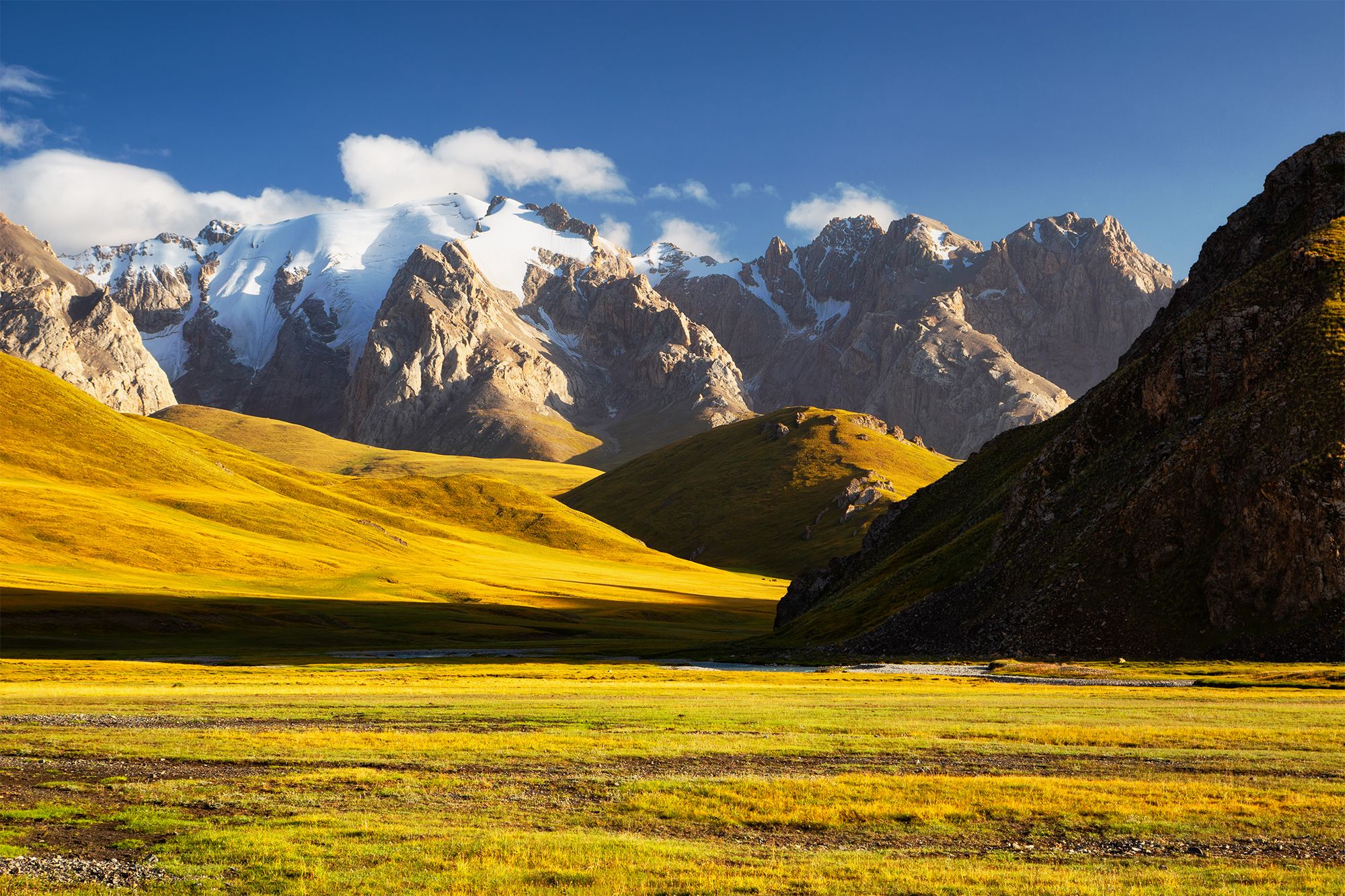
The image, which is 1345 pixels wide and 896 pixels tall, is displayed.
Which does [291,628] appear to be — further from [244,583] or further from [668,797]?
[668,797]

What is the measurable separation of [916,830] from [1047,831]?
3.04m

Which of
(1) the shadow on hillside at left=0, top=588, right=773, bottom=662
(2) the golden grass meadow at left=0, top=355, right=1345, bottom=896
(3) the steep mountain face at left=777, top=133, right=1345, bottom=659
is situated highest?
(3) the steep mountain face at left=777, top=133, right=1345, bottom=659

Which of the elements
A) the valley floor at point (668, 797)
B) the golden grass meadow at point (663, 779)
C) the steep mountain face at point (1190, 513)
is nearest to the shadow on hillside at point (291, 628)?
the golden grass meadow at point (663, 779)

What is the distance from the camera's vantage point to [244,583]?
436ft

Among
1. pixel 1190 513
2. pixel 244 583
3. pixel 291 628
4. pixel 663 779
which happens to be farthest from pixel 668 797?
pixel 244 583

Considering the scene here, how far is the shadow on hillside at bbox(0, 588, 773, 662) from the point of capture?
90.2m

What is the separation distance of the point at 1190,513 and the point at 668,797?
76.0 m

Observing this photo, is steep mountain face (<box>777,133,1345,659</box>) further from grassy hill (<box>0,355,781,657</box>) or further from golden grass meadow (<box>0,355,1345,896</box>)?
grassy hill (<box>0,355,781,657</box>)

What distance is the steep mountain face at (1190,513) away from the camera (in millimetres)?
78688

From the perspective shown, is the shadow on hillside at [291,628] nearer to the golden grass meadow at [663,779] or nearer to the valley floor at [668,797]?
the golden grass meadow at [663,779]

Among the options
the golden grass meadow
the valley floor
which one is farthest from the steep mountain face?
the valley floor

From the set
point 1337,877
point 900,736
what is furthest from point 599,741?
point 1337,877

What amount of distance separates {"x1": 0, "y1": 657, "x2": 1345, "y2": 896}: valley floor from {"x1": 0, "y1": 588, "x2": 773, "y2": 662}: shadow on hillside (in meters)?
44.7

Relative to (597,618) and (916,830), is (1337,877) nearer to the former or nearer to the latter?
(916,830)
